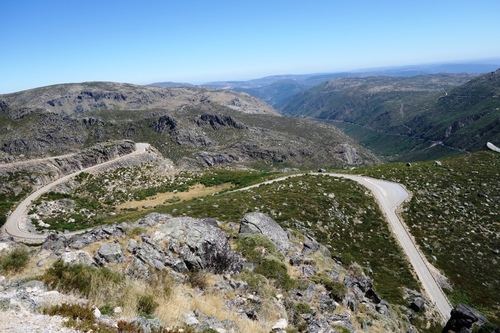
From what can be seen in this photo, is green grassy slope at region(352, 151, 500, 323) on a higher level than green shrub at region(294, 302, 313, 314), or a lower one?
lower

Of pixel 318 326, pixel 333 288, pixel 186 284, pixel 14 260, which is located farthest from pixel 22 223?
pixel 318 326

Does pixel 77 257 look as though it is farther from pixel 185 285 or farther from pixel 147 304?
pixel 147 304

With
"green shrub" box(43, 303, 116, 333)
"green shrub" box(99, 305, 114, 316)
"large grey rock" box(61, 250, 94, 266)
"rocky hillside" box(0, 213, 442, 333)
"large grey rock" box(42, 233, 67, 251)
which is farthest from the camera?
"large grey rock" box(42, 233, 67, 251)

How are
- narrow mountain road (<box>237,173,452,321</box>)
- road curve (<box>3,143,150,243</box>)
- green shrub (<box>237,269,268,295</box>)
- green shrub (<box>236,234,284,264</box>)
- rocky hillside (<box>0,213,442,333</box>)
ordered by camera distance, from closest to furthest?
rocky hillside (<box>0,213,442,333</box>)
green shrub (<box>237,269,268,295</box>)
green shrub (<box>236,234,284,264</box>)
narrow mountain road (<box>237,173,452,321</box>)
road curve (<box>3,143,150,243</box>)

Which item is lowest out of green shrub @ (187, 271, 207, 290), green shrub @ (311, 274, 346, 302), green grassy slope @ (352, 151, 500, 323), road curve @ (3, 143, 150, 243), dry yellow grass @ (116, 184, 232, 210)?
green grassy slope @ (352, 151, 500, 323)

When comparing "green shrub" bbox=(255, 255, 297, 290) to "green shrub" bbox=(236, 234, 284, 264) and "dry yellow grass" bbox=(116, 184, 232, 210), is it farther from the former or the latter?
"dry yellow grass" bbox=(116, 184, 232, 210)

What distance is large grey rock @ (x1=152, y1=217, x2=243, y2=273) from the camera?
16469mm

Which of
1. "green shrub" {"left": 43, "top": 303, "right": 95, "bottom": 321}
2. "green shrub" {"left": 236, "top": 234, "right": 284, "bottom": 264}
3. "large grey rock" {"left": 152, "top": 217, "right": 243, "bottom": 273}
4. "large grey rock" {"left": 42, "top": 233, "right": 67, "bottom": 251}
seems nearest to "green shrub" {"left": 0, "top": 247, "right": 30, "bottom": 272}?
→ "large grey rock" {"left": 42, "top": 233, "right": 67, "bottom": 251}

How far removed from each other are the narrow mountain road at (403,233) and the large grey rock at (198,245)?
2461 cm

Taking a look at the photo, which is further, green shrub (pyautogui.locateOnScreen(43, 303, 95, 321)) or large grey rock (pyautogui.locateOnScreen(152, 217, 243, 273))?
large grey rock (pyautogui.locateOnScreen(152, 217, 243, 273))

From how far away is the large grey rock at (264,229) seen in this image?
2356cm

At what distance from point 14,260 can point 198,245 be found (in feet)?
27.7

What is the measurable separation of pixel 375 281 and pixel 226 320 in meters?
26.5

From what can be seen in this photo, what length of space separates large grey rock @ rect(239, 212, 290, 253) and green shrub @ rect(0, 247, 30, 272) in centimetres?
1356
